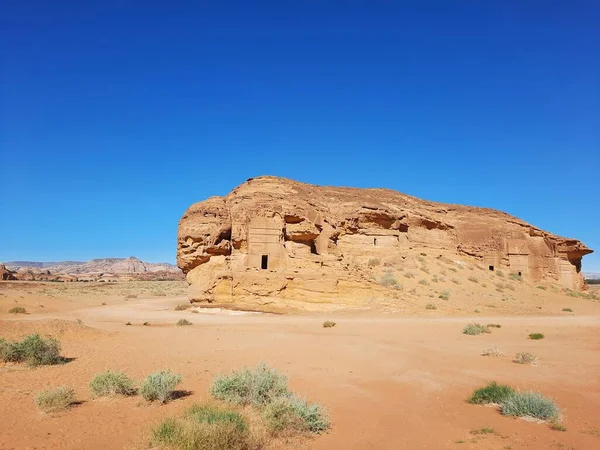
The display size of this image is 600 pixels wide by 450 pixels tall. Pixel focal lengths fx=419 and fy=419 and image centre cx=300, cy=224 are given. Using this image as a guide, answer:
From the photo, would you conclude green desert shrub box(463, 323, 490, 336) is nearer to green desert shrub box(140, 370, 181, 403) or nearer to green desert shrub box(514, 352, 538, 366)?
green desert shrub box(514, 352, 538, 366)

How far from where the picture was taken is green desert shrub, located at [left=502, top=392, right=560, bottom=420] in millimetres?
6031

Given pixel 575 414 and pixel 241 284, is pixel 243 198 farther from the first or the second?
pixel 575 414

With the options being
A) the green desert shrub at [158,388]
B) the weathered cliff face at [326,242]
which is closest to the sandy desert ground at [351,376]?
the green desert shrub at [158,388]

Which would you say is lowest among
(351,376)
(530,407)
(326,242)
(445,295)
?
(351,376)

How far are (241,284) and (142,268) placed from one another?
533 feet

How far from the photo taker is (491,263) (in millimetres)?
39406

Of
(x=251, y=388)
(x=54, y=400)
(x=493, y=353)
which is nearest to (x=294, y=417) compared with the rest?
(x=251, y=388)

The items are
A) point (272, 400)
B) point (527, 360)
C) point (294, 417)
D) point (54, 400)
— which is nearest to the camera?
point (294, 417)

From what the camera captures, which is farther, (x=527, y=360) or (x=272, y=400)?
(x=527, y=360)

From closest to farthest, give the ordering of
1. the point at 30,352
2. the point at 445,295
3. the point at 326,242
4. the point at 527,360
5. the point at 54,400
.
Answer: the point at 54,400
the point at 30,352
the point at 527,360
the point at 326,242
the point at 445,295

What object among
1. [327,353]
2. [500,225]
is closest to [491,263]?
[500,225]

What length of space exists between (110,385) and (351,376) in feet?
15.5

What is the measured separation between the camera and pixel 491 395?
6965mm

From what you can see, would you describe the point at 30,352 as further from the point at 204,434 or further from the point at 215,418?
the point at 204,434
